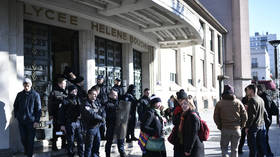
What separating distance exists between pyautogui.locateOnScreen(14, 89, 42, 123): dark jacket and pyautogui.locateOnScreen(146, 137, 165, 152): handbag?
2663 mm

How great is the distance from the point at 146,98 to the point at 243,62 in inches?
1130

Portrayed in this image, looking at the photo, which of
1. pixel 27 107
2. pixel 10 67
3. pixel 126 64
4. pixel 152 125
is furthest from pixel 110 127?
pixel 126 64

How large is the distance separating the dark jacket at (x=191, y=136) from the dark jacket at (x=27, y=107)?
3403mm

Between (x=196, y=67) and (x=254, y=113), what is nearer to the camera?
(x=254, y=113)

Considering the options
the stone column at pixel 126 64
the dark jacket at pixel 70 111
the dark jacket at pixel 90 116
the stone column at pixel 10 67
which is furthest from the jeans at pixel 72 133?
the stone column at pixel 126 64

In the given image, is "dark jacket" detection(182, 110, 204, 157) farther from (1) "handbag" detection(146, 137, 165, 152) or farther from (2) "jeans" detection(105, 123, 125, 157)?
(2) "jeans" detection(105, 123, 125, 157)

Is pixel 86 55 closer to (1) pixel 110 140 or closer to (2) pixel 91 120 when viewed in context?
(1) pixel 110 140

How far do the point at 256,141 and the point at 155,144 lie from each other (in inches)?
108

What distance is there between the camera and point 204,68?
25.8 meters

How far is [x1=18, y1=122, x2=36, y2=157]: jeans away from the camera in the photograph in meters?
5.78

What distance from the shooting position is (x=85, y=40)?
30.0 ft

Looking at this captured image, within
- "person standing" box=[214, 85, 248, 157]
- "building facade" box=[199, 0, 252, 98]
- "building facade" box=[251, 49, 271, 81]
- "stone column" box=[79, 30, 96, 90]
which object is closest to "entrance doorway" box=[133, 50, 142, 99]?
"stone column" box=[79, 30, 96, 90]

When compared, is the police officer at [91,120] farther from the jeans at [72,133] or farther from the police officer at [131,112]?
the police officer at [131,112]

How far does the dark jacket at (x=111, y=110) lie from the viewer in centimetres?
623
